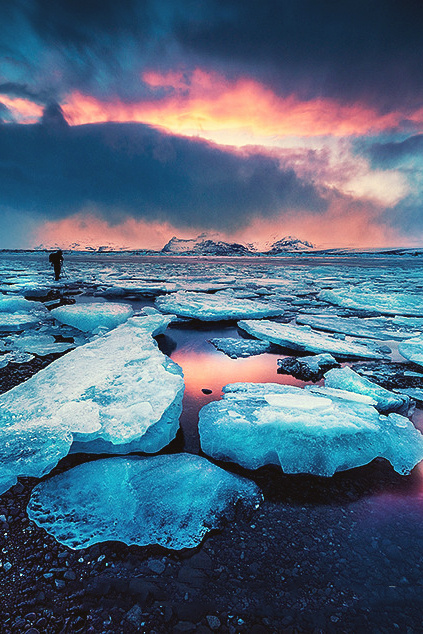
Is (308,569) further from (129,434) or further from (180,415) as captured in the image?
(180,415)

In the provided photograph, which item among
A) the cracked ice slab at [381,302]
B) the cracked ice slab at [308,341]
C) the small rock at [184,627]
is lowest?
the small rock at [184,627]

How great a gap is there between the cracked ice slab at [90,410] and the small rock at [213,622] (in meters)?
0.79

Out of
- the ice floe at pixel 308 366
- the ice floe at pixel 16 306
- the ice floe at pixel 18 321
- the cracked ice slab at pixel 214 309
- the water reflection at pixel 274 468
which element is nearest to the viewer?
the water reflection at pixel 274 468

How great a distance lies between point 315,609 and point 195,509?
51cm

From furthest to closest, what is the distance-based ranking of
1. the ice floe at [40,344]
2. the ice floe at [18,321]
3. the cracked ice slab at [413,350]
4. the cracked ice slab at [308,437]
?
1. the ice floe at [18,321]
2. the ice floe at [40,344]
3. the cracked ice slab at [413,350]
4. the cracked ice slab at [308,437]

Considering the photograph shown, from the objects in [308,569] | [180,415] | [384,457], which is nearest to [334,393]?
[384,457]

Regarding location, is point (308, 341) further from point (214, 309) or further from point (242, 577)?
point (242, 577)

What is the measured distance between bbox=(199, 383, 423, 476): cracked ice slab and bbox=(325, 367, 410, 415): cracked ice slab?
0.23 metres

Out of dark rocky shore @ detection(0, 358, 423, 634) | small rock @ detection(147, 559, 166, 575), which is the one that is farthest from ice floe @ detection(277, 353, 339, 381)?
small rock @ detection(147, 559, 166, 575)

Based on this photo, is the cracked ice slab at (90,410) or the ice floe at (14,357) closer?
the cracked ice slab at (90,410)

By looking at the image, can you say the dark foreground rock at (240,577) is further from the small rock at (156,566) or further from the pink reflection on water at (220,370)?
the pink reflection on water at (220,370)

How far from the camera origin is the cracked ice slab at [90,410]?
1.36 m

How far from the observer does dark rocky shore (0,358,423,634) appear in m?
0.80

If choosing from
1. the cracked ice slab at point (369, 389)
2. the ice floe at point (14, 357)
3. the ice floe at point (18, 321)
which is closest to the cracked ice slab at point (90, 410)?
the ice floe at point (14, 357)
